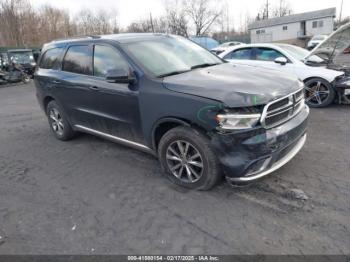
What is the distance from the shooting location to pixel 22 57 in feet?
64.5

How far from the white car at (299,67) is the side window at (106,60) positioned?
2.89 m

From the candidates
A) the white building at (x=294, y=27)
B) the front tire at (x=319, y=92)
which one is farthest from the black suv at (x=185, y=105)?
the white building at (x=294, y=27)

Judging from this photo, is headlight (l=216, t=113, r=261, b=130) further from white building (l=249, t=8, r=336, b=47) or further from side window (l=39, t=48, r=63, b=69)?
white building (l=249, t=8, r=336, b=47)

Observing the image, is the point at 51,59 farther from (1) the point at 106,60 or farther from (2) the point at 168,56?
(2) the point at 168,56

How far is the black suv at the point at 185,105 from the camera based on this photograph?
289 cm

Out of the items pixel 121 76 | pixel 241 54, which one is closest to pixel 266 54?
pixel 241 54

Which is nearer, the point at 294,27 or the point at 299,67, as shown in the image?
the point at 299,67

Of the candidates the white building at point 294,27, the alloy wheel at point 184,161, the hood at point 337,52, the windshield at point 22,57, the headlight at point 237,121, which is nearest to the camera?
the headlight at point 237,121

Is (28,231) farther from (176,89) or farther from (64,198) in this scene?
(176,89)

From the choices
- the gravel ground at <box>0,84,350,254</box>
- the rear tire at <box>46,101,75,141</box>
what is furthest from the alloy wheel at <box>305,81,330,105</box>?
the rear tire at <box>46,101,75,141</box>

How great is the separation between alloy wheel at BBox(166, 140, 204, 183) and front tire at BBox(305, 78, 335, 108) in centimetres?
463

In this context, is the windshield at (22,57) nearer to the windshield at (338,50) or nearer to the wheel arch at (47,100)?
the wheel arch at (47,100)

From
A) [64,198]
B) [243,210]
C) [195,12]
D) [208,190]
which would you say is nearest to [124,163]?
[64,198]

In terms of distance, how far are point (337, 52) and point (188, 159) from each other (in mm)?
5403
